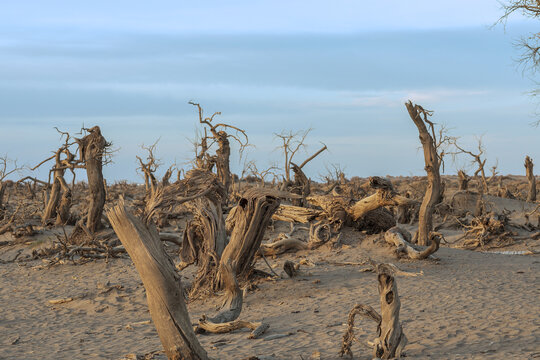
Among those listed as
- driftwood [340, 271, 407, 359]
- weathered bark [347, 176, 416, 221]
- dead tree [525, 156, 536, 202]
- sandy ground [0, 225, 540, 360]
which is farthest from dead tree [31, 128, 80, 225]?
dead tree [525, 156, 536, 202]

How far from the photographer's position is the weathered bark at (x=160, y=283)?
19.5 feet

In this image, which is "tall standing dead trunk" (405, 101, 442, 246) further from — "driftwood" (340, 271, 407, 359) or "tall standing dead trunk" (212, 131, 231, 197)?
"tall standing dead trunk" (212, 131, 231, 197)

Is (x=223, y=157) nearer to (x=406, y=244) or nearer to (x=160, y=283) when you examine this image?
(x=406, y=244)

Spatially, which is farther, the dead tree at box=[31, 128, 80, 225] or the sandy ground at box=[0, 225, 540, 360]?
the dead tree at box=[31, 128, 80, 225]

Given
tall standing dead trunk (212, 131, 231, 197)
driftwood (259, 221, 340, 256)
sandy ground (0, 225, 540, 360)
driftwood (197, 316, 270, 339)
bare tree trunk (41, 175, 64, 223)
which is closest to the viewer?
sandy ground (0, 225, 540, 360)

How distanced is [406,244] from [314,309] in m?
4.14

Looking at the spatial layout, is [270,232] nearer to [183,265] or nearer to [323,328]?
[183,265]

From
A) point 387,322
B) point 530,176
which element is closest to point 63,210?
point 387,322

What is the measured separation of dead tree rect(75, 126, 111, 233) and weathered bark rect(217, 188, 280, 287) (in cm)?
782

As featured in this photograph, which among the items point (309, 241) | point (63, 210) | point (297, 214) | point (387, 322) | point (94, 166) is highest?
point (94, 166)

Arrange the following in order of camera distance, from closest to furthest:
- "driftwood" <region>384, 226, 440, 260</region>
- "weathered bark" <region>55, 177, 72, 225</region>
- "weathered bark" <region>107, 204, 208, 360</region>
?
"weathered bark" <region>107, 204, 208, 360</region> → "driftwood" <region>384, 226, 440, 260</region> → "weathered bark" <region>55, 177, 72, 225</region>

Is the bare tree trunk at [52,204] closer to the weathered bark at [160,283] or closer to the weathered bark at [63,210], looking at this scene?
the weathered bark at [63,210]

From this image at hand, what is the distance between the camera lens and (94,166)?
1706 centimetres

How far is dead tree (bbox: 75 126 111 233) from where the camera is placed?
16.9 m
